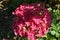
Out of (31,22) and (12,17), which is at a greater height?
(31,22)

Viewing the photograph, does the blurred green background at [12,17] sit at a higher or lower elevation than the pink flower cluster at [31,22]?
lower

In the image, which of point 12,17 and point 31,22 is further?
point 12,17

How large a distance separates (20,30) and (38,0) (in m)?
1.56

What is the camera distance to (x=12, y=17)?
4078 millimetres

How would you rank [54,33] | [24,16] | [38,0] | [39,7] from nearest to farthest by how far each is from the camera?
[24,16] < [39,7] < [54,33] < [38,0]

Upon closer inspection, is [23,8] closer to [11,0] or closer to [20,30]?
[20,30]

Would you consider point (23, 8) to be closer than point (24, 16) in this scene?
No

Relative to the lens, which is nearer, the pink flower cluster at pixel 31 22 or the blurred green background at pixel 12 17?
the pink flower cluster at pixel 31 22

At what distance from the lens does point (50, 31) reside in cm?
317

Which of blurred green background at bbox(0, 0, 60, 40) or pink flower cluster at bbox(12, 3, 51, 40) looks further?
blurred green background at bbox(0, 0, 60, 40)

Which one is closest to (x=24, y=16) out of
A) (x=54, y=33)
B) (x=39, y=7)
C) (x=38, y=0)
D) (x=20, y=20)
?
(x=20, y=20)

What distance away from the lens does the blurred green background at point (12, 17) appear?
3188 mm

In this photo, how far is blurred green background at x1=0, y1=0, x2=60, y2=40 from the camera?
3.19 metres

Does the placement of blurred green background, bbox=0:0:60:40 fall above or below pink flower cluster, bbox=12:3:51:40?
below
